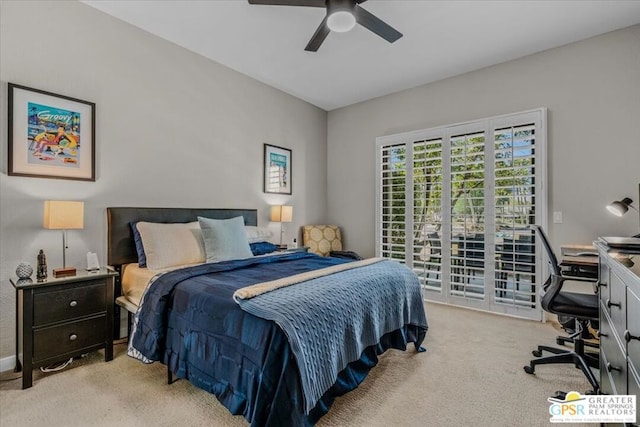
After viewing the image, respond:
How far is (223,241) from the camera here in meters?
2.96

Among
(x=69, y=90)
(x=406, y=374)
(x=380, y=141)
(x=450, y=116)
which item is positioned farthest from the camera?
(x=380, y=141)

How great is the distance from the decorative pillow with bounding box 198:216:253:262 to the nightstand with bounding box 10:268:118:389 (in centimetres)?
78

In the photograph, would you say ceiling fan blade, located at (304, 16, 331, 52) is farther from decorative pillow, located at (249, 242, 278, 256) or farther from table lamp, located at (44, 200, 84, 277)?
table lamp, located at (44, 200, 84, 277)

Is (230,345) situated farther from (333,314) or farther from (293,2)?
(293,2)

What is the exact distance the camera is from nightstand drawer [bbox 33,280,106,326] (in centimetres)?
215

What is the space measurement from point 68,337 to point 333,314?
2020mm

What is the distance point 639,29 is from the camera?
9.60 feet

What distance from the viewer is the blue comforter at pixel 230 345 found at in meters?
1.47

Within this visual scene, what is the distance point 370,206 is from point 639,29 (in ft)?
11.0

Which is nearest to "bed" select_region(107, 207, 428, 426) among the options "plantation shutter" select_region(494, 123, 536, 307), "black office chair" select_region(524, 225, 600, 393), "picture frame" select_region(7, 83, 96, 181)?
"picture frame" select_region(7, 83, 96, 181)

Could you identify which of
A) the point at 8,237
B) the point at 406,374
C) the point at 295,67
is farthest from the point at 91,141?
the point at 406,374

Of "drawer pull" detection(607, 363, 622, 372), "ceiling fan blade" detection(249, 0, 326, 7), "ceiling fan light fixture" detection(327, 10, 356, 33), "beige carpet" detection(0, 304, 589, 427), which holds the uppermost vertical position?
"ceiling fan blade" detection(249, 0, 326, 7)

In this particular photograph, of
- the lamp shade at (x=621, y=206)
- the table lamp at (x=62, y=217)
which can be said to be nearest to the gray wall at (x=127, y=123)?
the table lamp at (x=62, y=217)

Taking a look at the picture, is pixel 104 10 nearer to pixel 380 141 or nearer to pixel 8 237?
pixel 8 237
